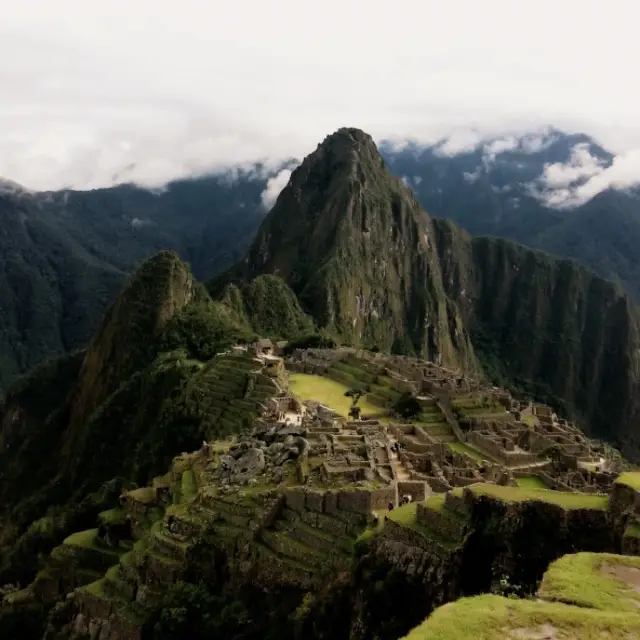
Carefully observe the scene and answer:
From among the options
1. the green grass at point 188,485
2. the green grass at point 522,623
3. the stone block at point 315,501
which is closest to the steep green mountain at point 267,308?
the green grass at point 188,485

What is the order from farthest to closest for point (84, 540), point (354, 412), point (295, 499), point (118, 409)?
point (118, 409) → point (354, 412) → point (84, 540) → point (295, 499)

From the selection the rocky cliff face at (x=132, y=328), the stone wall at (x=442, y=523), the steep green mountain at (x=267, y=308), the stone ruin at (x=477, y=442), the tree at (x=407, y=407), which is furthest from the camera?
the steep green mountain at (x=267, y=308)

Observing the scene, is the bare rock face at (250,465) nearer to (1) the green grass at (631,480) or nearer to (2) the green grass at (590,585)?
(1) the green grass at (631,480)

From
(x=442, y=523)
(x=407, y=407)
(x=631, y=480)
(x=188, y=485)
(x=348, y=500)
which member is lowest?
(x=407, y=407)

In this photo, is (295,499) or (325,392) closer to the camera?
(295,499)

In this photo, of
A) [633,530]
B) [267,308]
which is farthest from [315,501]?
[267,308]

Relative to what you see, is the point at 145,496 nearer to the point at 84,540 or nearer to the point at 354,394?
the point at 84,540
